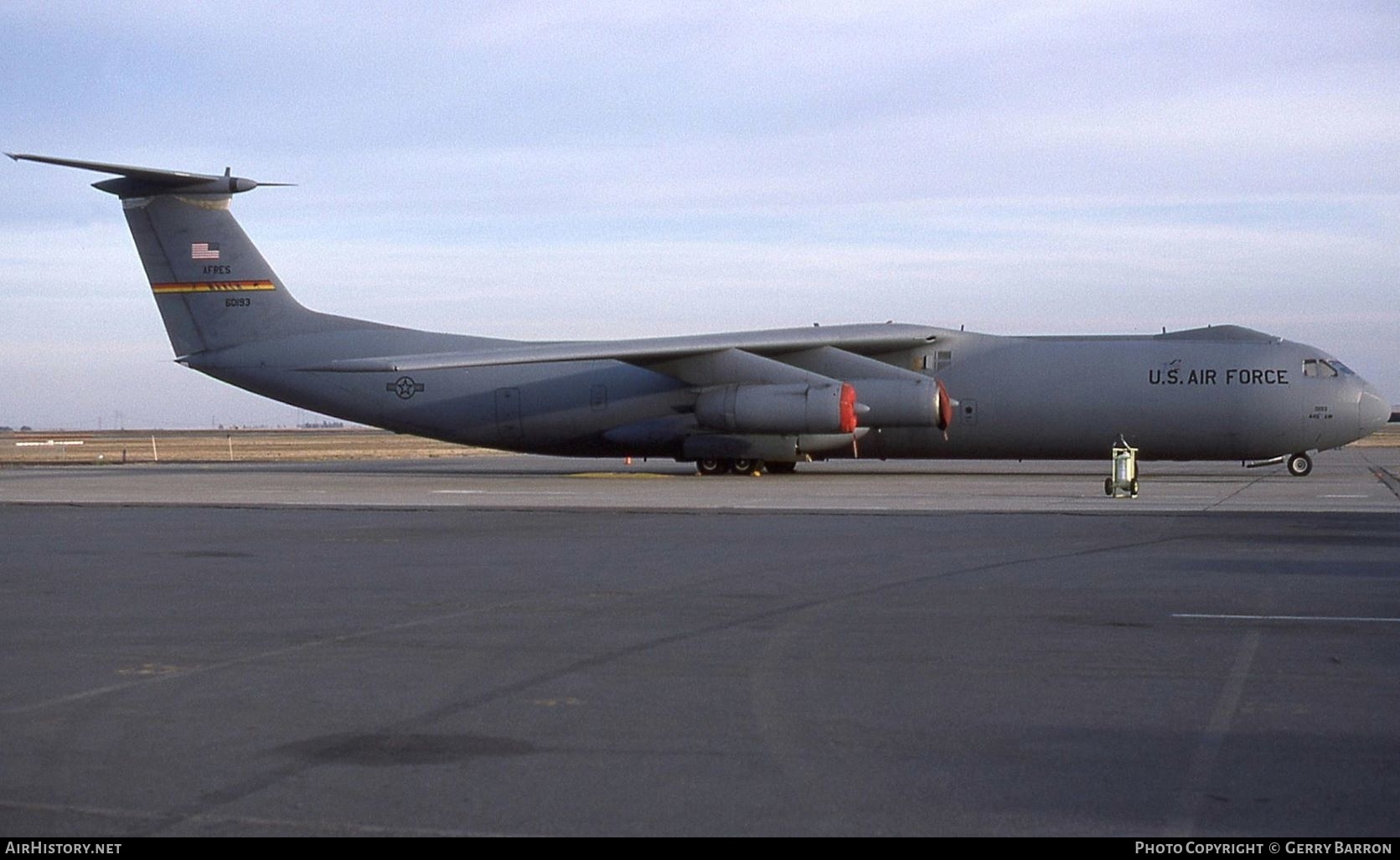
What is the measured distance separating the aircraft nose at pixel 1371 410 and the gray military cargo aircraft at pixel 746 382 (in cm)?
4

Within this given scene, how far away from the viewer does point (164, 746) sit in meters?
6.13

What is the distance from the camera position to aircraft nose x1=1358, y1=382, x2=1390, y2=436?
29.5 metres

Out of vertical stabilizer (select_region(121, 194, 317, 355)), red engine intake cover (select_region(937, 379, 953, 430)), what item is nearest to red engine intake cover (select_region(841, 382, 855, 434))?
red engine intake cover (select_region(937, 379, 953, 430))

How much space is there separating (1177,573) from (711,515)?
331 inches

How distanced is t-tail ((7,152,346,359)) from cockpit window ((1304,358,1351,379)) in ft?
69.8

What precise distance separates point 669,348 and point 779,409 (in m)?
2.71

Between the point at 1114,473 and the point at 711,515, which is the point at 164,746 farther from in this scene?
the point at 1114,473

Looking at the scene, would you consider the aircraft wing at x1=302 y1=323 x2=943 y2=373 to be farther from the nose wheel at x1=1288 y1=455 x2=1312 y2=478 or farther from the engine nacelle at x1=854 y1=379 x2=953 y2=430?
the nose wheel at x1=1288 y1=455 x2=1312 y2=478

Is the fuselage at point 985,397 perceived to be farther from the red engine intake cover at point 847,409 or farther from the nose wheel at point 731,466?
the red engine intake cover at point 847,409

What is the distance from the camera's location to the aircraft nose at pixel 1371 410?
2950 centimetres

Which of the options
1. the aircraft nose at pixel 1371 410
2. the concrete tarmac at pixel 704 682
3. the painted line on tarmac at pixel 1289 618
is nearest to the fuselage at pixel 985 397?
the aircraft nose at pixel 1371 410

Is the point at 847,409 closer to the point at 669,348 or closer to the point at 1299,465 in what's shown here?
the point at 669,348

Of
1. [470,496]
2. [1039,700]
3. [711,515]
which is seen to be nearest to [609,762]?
[1039,700]

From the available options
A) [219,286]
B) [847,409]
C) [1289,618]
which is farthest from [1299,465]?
[219,286]
